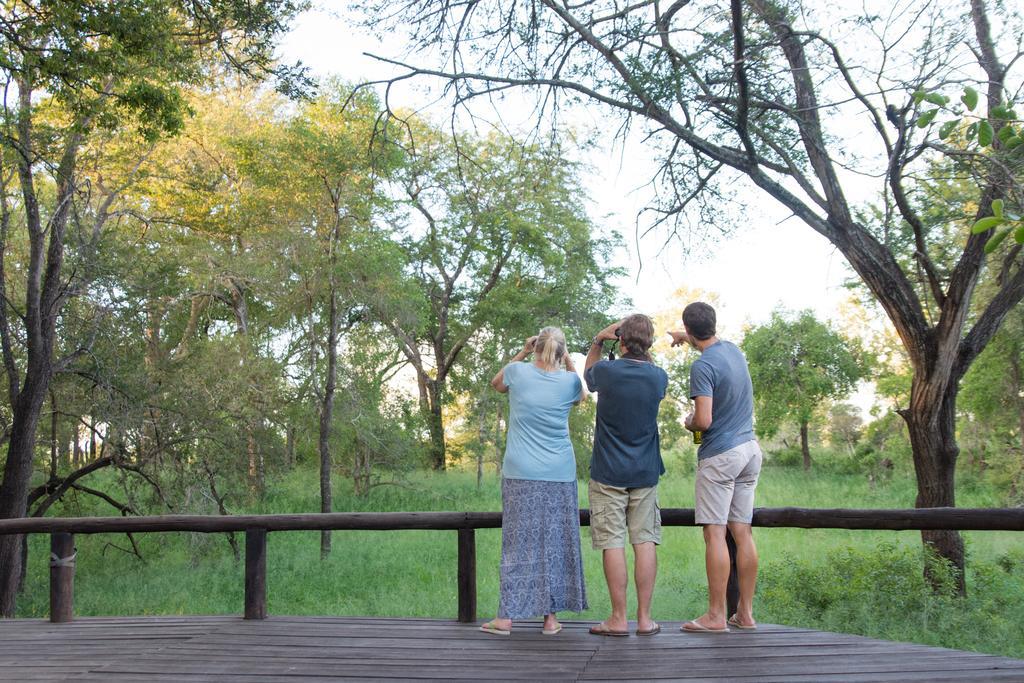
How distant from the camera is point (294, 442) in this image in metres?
18.0

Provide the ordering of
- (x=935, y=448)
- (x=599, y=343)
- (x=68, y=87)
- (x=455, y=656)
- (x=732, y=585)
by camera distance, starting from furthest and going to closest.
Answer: (x=935, y=448) → (x=68, y=87) → (x=732, y=585) → (x=599, y=343) → (x=455, y=656)

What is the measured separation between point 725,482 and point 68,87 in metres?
7.78

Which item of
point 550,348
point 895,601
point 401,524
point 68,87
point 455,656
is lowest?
point 895,601

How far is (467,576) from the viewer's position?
5.14m

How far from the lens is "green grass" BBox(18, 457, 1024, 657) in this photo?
961cm

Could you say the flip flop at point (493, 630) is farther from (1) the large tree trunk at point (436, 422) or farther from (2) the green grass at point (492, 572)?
(1) the large tree trunk at point (436, 422)

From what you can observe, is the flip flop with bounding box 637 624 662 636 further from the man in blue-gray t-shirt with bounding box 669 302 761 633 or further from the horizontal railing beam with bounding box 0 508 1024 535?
the horizontal railing beam with bounding box 0 508 1024 535

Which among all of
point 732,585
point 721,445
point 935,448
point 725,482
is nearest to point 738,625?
point 732,585

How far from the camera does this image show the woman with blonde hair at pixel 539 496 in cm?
448

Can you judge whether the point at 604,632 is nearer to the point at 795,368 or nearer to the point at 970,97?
the point at 970,97

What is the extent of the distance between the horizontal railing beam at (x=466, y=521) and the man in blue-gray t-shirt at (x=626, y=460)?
0.39m

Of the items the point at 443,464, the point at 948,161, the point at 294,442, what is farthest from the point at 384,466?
the point at 948,161

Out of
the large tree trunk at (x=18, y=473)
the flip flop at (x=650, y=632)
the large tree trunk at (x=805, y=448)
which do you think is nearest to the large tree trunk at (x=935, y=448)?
the flip flop at (x=650, y=632)

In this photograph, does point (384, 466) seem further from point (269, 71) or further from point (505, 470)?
point (505, 470)
